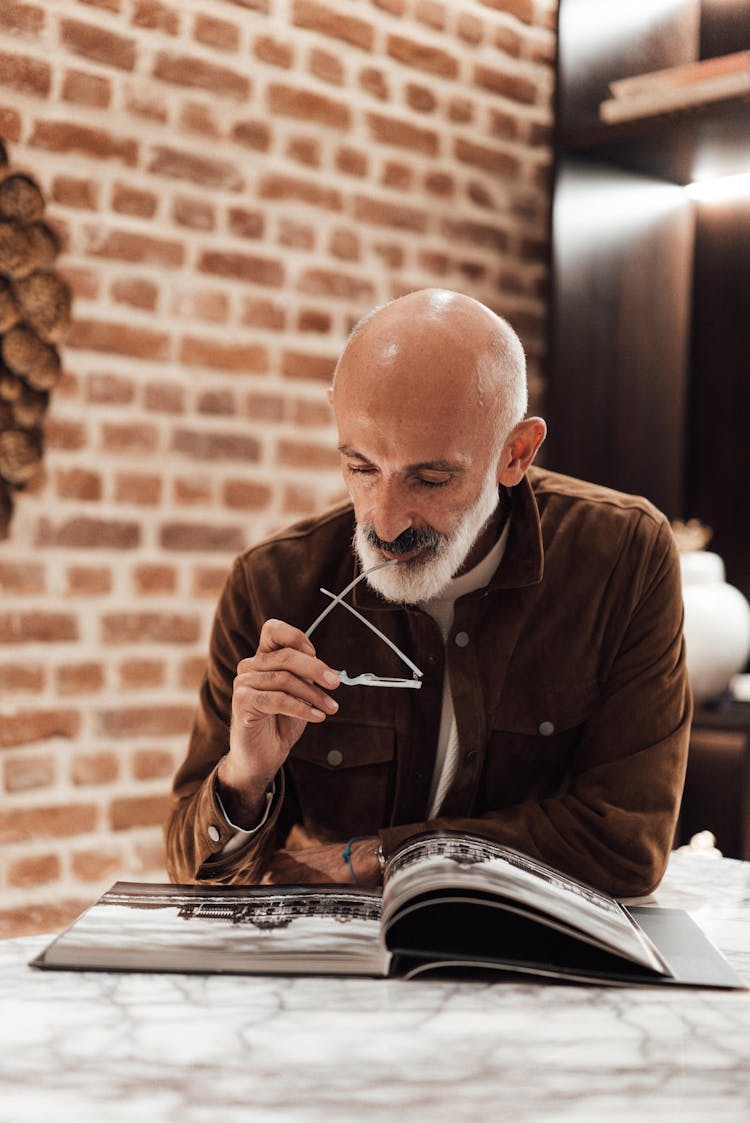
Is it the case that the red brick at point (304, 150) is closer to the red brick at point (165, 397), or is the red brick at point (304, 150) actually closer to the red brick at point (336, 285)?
the red brick at point (336, 285)

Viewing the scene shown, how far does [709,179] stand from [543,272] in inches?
18.4

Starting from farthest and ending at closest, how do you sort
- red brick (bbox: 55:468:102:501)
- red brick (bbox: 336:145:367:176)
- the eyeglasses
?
red brick (bbox: 336:145:367:176) → red brick (bbox: 55:468:102:501) → the eyeglasses

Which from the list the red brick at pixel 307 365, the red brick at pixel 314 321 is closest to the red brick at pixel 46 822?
the red brick at pixel 307 365

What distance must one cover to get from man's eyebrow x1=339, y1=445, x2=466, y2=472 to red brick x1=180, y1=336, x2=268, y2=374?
1072 mm

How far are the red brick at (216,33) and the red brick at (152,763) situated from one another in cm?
142

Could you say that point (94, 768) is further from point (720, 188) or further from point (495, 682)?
point (720, 188)

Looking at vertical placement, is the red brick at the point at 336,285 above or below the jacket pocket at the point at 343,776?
above

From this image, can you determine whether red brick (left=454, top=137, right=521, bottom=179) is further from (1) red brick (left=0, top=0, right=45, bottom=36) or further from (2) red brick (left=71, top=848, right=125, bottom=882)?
(2) red brick (left=71, top=848, right=125, bottom=882)

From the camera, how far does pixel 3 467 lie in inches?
83.8

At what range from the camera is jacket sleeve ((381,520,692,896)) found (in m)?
1.36

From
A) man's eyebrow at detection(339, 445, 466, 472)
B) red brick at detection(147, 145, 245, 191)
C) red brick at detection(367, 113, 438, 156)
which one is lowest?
man's eyebrow at detection(339, 445, 466, 472)

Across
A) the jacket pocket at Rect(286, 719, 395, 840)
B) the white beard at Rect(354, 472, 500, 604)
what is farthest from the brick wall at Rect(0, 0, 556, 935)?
the white beard at Rect(354, 472, 500, 604)

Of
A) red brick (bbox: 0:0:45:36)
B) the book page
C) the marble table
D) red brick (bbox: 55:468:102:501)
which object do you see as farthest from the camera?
red brick (bbox: 55:468:102:501)

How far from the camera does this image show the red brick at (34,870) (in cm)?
216
